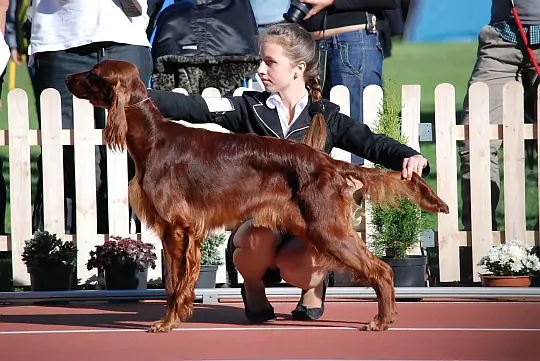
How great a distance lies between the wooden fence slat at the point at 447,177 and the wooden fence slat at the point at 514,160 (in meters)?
0.33

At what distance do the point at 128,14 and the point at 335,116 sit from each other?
74.4 inches

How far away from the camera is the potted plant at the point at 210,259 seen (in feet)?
19.3

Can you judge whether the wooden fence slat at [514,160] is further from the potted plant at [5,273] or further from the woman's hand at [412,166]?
the potted plant at [5,273]

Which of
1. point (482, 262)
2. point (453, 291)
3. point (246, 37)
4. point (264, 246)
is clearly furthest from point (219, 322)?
point (246, 37)

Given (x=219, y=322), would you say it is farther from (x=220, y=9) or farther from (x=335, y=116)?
(x=220, y=9)

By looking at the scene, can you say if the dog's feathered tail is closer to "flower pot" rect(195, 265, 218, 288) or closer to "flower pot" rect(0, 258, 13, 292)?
"flower pot" rect(195, 265, 218, 288)

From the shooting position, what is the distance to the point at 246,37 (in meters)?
7.32

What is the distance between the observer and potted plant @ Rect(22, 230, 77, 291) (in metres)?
5.84

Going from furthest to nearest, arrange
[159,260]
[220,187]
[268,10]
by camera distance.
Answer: [268,10]
[159,260]
[220,187]

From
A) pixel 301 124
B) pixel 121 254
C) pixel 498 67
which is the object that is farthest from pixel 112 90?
pixel 498 67

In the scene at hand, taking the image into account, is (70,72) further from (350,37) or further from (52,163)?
(350,37)

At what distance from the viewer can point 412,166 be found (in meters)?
4.40

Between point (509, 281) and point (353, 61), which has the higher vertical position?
point (353, 61)

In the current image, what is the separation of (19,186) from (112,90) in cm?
222
